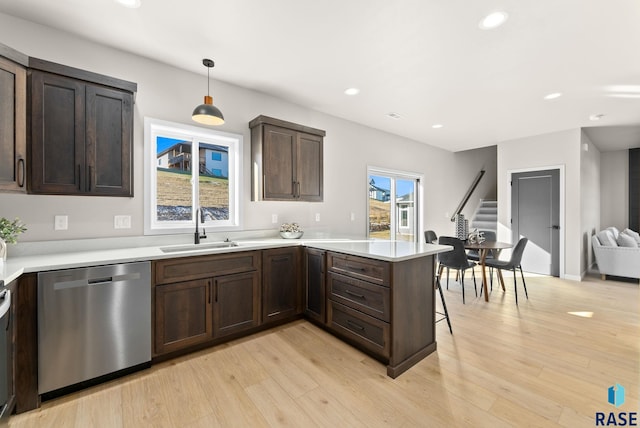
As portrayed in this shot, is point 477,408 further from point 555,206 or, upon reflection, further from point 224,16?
point 555,206

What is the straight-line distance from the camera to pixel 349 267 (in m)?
2.42

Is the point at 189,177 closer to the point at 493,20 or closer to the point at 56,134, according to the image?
the point at 56,134

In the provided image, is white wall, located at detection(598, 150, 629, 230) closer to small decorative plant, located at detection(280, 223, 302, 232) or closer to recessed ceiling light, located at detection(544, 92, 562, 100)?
recessed ceiling light, located at detection(544, 92, 562, 100)

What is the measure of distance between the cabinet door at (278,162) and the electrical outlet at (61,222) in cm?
174

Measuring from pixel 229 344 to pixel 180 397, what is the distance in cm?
71

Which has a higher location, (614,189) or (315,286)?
(614,189)

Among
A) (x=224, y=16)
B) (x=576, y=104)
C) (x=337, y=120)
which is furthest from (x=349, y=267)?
(x=576, y=104)

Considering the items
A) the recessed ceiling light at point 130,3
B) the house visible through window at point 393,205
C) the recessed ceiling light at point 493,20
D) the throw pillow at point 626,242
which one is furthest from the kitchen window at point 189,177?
the throw pillow at point 626,242

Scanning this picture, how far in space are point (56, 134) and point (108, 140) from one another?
303mm

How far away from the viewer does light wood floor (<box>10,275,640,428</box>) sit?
1.63 meters

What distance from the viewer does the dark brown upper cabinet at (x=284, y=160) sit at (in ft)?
10.2

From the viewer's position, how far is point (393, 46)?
241cm

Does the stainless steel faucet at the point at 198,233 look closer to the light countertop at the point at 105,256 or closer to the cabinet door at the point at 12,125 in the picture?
the light countertop at the point at 105,256

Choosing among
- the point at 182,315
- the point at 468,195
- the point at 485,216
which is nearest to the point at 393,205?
the point at 468,195
